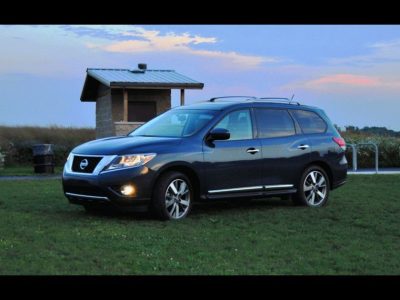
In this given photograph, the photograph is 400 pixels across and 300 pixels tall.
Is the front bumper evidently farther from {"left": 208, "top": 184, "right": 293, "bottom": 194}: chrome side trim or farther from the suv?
{"left": 208, "top": 184, "right": 293, "bottom": 194}: chrome side trim

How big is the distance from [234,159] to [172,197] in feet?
4.24

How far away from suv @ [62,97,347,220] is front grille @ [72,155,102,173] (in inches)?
0.6

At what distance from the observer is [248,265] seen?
19.6ft

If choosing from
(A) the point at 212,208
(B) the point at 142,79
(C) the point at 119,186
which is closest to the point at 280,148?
(A) the point at 212,208

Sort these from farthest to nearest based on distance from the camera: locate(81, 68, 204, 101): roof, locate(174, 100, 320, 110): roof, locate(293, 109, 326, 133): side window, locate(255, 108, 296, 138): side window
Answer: locate(81, 68, 204, 101): roof < locate(293, 109, 326, 133): side window < locate(255, 108, 296, 138): side window < locate(174, 100, 320, 110): roof

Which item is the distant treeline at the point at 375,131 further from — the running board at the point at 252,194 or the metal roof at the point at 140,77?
the running board at the point at 252,194

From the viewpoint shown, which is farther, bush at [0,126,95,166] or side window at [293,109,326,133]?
bush at [0,126,95,166]

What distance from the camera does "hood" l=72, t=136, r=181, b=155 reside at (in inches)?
343

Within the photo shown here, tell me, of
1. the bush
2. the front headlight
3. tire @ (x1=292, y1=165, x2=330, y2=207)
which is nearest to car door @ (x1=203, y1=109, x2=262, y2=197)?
Answer: tire @ (x1=292, y1=165, x2=330, y2=207)

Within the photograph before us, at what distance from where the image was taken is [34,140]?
2508 cm
